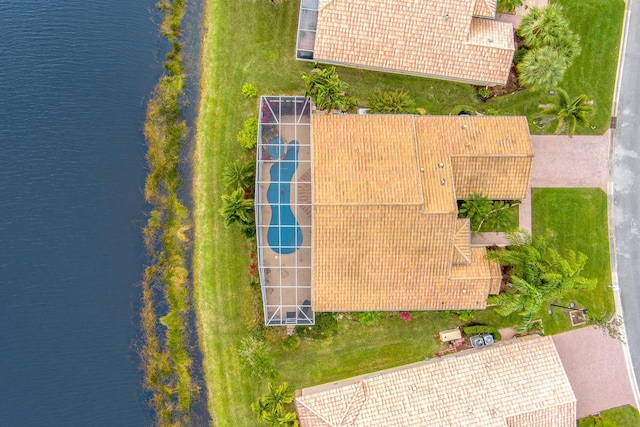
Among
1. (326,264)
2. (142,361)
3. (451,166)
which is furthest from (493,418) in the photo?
(142,361)

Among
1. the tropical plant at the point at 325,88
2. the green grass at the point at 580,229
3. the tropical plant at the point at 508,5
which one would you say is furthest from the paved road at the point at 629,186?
the tropical plant at the point at 325,88

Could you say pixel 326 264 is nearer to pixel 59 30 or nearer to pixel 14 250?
pixel 14 250

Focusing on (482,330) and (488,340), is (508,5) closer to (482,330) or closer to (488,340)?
(482,330)

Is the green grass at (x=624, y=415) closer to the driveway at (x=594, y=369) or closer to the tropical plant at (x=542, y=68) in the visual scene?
the driveway at (x=594, y=369)

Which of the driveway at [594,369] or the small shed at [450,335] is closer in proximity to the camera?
the small shed at [450,335]

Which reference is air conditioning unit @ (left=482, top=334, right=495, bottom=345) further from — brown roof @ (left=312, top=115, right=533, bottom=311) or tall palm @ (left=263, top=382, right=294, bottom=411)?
tall palm @ (left=263, top=382, right=294, bottom=411)

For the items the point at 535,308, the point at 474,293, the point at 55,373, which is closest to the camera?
the point at 535,308
